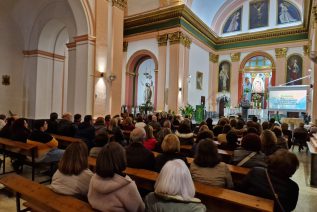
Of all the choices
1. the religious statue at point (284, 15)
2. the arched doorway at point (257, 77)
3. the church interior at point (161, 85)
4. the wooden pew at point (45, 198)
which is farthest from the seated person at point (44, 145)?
the religious statue at point (284, 15)

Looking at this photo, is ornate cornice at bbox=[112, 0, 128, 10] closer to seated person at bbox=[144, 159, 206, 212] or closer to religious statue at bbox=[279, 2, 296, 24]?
seated person at bbox=[144, 159, 206, 212]

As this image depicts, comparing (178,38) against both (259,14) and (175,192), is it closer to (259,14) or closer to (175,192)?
(259,14)

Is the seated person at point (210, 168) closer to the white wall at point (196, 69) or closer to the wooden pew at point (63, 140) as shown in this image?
the wooden pew at point (63, 140)

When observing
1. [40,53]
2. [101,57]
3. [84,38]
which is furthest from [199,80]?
[40,53]

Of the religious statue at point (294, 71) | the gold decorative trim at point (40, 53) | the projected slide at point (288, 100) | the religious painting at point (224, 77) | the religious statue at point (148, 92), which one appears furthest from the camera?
the religious painting at point (224, 77)

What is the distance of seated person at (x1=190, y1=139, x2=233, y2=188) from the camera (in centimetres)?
241

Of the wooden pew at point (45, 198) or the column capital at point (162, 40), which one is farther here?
the column capital at point (162, 40)

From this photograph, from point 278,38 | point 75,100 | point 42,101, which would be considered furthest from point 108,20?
point 278,38

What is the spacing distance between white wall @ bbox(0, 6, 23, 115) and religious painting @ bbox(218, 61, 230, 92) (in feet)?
A: 45.5

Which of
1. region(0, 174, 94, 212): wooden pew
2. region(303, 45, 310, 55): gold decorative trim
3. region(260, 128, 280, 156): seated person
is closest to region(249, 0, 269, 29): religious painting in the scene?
region(303, 45, 310, 55): gold decorative trim

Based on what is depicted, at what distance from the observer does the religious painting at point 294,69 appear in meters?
15.7

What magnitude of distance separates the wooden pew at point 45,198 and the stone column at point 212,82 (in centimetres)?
1634

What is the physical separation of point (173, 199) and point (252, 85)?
1816cm

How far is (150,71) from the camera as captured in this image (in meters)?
17.7
